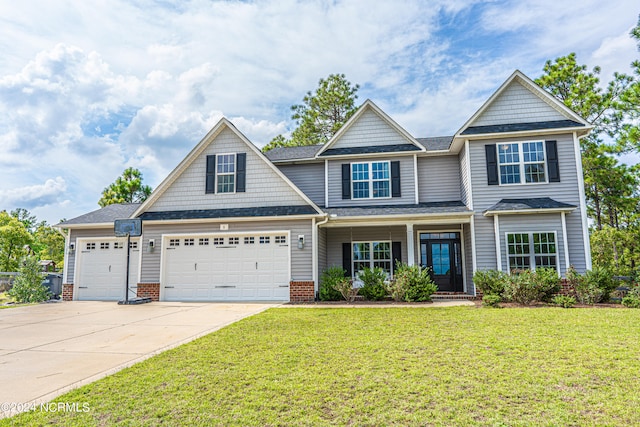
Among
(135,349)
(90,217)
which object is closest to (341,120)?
(90,217)

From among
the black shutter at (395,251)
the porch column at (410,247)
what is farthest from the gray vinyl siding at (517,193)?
the black shutter at (395,251)

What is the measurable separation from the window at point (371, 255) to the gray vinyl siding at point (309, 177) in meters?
2.58

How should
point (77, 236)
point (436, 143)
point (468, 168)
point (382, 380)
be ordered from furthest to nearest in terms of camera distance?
point (436, 143) < point (77, 236) < point (468, 168) < point (382, 380)

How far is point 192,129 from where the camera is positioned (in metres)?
20.2

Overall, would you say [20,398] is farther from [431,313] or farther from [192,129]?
[192,129]

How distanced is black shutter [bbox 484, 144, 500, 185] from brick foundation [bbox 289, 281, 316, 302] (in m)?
7.27

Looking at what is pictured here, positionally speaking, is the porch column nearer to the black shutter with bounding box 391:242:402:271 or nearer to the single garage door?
the black shutter with bounding box 391:242:402:271

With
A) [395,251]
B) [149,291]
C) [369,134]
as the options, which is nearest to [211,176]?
[149,291]

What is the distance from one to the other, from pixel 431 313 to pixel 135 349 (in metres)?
6.65

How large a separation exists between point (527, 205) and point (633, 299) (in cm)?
383

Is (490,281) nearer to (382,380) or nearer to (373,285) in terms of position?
(373,285)

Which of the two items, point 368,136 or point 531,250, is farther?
point 368,136

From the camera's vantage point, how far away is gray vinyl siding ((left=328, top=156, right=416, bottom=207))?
14.9 meters

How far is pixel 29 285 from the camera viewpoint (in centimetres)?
1409
